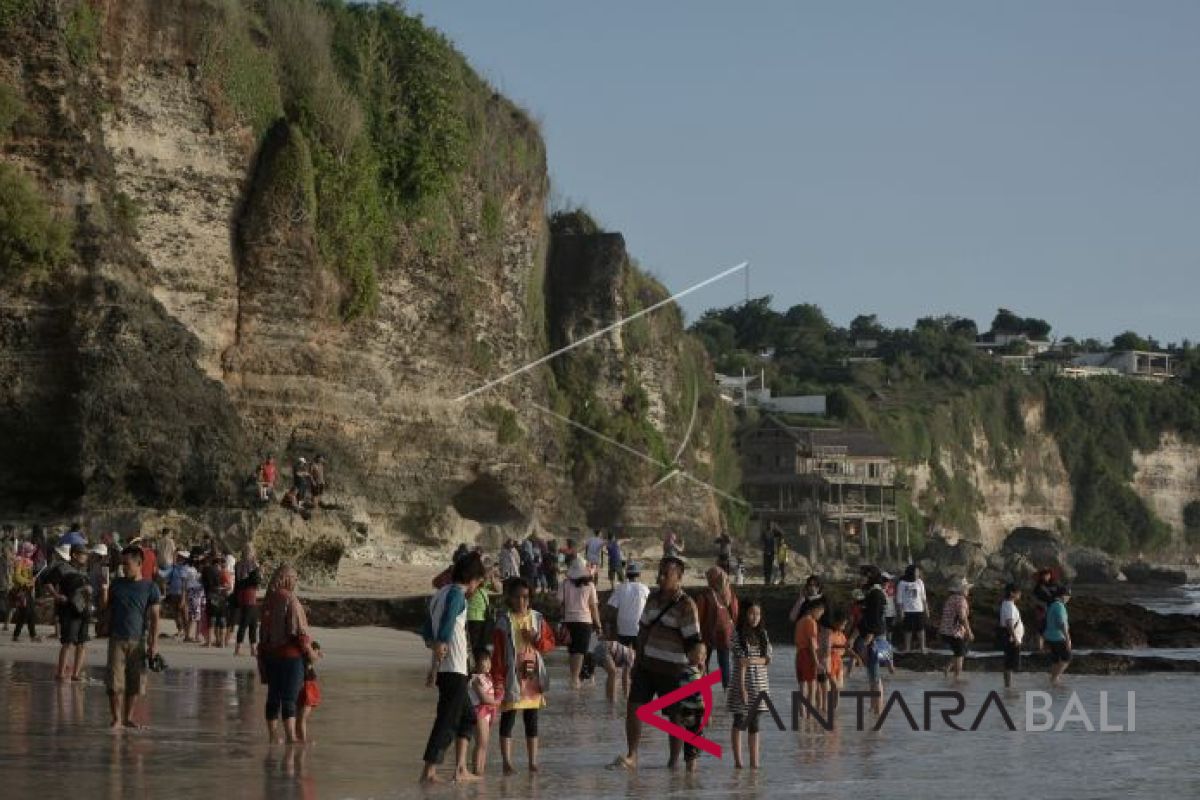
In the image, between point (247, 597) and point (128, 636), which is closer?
point (128, 636)

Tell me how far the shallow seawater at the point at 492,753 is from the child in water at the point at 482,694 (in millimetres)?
372

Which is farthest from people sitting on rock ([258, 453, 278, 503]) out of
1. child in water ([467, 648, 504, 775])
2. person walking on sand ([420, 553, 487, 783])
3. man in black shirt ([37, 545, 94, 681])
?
person walking on sand ([420, 553, 487, 783])

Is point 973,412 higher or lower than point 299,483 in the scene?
higher

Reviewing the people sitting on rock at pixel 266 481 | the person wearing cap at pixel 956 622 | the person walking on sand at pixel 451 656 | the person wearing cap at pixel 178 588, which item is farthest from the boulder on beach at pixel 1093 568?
the person walking on sand at pixel 451 656

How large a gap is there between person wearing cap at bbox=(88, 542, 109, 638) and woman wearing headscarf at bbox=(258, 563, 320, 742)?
308 inches

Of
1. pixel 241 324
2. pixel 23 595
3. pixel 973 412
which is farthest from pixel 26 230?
pixel 973 412

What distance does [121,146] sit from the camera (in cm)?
3372

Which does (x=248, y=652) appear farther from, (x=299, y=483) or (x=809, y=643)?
(x=299, y=483)

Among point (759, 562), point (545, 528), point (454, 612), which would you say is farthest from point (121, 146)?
point (759, 562)

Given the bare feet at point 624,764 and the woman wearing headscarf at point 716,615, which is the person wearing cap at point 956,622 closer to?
the woman wearing headscarf at point 716,615

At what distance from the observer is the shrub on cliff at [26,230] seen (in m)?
28.6

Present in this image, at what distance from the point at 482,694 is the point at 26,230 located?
18329 millimetres

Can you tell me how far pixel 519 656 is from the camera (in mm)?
12797

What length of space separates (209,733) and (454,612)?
3.10 m
